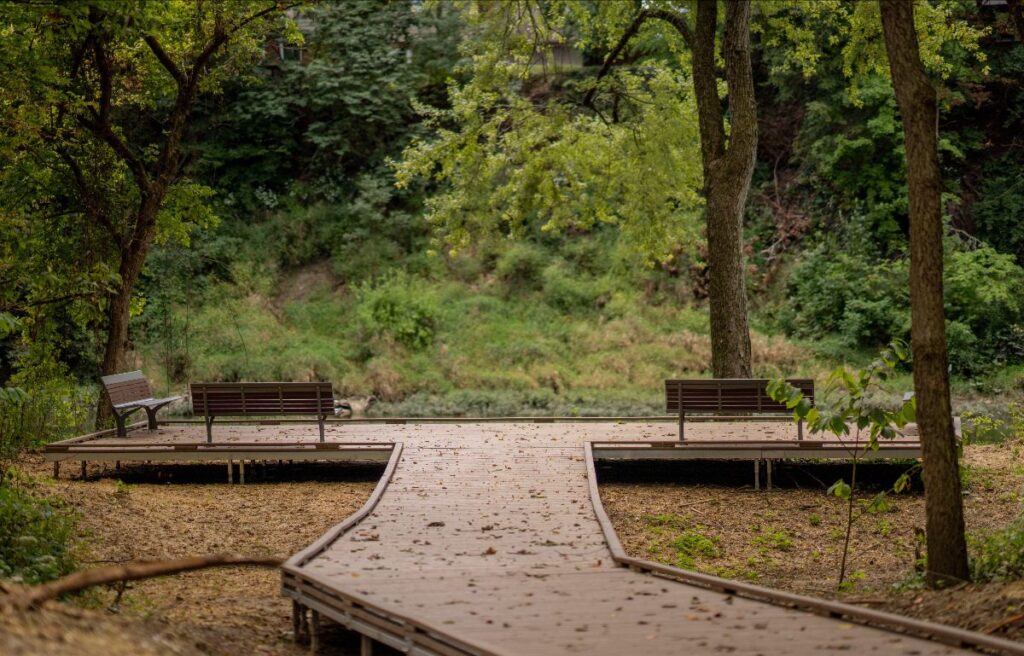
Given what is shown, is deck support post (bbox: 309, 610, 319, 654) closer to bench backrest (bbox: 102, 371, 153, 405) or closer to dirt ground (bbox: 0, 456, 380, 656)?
dirt ground (bbox: 0, 456, 380, 656)

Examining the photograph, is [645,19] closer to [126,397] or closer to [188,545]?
[126,397]

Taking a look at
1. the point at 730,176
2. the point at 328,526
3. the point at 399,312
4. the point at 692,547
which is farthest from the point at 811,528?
the point at 399,312

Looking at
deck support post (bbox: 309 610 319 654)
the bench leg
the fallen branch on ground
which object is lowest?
deck support post (bbox: 309 610 319 654)

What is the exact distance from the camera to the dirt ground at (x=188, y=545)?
551cm

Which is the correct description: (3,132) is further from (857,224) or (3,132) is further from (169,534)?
(857,224)

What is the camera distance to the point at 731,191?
15.4 m

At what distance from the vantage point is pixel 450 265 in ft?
89.0

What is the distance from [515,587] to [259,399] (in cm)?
718

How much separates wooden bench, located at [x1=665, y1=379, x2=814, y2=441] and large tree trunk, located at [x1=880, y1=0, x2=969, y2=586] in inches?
209

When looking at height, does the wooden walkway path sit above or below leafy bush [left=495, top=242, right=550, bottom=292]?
below

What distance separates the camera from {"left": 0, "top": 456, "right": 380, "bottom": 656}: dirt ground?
5.51 m

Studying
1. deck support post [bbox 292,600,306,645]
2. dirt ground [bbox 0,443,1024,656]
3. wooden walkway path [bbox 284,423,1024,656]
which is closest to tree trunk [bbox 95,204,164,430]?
dirt ground [bbox 0,443,1024,656]

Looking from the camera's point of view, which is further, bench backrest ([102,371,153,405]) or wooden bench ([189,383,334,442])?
bench backrest ([102,371,153,405])

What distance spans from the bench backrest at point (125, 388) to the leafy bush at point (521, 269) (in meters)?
12.3
